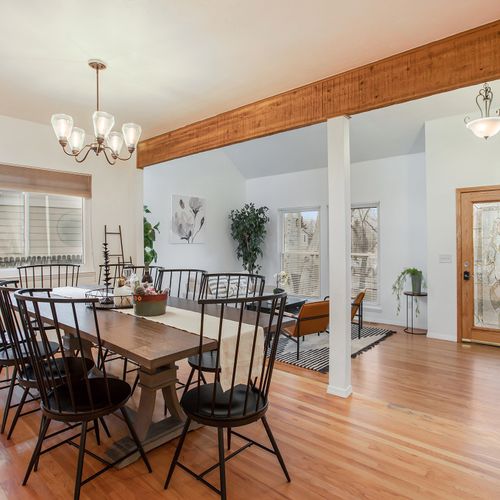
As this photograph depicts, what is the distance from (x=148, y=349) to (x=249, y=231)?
→ 5.44 meters

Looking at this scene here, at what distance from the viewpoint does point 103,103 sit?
3.59 m

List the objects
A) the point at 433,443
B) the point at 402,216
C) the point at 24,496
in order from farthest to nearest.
Answer: the point at 402,216, the point at 433,443, the point at 24,496

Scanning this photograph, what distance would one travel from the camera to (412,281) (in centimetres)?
530

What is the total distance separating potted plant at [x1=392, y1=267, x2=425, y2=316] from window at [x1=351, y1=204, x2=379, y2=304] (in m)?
0.39

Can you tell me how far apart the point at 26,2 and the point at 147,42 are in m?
0.71

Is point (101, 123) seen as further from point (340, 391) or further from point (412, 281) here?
point (412, 281)

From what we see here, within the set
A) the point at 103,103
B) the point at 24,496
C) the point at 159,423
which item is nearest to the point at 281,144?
the point at 103,103

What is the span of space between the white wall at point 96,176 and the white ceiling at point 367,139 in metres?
2.57

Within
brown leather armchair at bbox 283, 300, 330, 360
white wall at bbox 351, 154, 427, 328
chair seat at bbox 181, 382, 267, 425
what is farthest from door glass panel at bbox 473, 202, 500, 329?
chair seat at bbox 181, 382, 267, 425

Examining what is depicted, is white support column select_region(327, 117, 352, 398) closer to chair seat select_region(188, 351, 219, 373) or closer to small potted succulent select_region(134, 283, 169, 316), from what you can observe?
chair seat select_region(188, 351, 219, 373)

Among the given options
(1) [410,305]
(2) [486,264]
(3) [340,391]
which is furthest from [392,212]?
(3) [340,391]

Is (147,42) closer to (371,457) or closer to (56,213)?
(56,213)

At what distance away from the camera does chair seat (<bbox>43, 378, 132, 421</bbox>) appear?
1.69 meters

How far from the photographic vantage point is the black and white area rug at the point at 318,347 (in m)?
3.82
